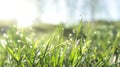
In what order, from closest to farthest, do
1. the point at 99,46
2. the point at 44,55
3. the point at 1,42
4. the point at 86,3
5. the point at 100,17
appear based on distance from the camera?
the point at 44,55
the point at 1,42
the point at 99,46
the point at 86,3
the point at 100,17

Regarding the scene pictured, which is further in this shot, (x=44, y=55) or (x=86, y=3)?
(x=86, y=3)

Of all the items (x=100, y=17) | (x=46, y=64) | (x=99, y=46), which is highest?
(x=46, y=64)

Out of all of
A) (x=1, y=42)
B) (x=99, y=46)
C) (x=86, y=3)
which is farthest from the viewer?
(x=86, y=3)

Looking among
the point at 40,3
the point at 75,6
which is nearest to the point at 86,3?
the point at 75,6

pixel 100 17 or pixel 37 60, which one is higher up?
pixel 37 60

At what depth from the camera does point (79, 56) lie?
5.81ft

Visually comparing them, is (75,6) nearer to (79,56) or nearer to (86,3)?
(86,3)

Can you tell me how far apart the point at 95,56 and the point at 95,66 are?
216 mm

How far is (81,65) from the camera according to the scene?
1828mm

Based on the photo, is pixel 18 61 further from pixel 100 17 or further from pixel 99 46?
pixel 100 17

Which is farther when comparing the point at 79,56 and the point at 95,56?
the point at 95,56

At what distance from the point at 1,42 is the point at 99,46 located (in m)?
1.39

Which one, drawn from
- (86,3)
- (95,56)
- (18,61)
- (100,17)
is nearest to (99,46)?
(95,56)

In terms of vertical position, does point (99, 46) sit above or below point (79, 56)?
below
